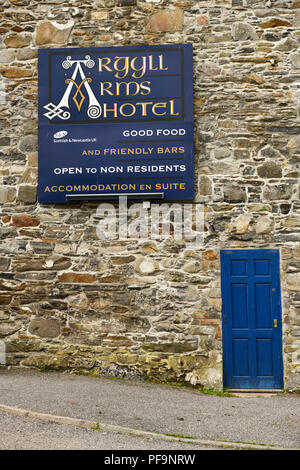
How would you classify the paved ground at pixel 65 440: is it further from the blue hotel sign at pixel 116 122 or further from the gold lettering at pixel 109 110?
the gold lettering at pixel 109 110

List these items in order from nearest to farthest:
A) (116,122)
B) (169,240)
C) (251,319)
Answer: (251,319) < (169,240) < (116,122)

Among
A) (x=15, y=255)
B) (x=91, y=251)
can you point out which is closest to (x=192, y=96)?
(x=91, y=251)

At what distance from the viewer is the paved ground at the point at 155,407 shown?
5.17 meters

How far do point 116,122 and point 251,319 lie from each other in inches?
145

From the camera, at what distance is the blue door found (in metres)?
7.24

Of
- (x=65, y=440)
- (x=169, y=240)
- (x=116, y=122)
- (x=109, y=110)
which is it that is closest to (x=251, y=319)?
(x=169, y=240)

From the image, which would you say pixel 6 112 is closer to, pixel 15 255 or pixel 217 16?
pixel 15 255

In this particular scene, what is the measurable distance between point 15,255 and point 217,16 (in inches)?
194

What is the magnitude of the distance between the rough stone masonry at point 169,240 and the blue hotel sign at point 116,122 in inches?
8.4

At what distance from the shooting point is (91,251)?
7516mm

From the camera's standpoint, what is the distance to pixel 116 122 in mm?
7598

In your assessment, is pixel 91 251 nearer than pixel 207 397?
No

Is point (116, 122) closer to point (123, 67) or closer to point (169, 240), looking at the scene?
point (123, 67)

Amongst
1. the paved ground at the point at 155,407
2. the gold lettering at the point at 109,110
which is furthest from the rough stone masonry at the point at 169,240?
the gold lettering at the point at 109,110
